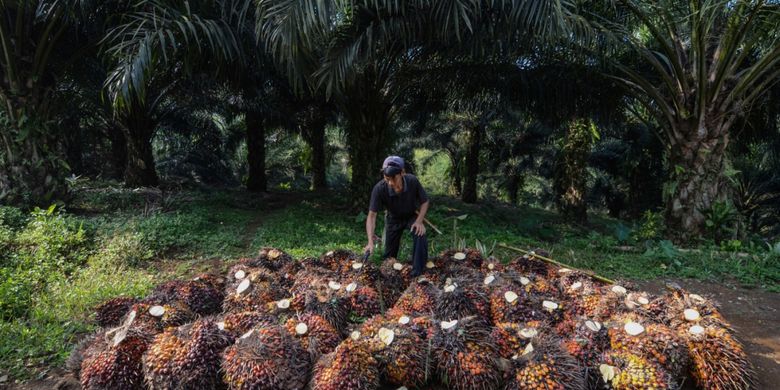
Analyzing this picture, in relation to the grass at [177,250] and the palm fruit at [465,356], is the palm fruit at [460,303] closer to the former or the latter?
the palm fruit at [465,356]

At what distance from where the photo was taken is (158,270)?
4.52 m

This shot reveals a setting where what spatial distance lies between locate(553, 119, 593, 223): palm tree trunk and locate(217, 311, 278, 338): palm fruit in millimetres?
7890

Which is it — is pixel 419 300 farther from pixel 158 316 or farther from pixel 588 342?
pixel 158 316

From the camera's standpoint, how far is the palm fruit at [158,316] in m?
2.46

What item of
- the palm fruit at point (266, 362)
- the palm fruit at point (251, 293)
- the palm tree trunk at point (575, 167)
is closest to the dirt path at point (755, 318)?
the palm fruit at point (266, 362)

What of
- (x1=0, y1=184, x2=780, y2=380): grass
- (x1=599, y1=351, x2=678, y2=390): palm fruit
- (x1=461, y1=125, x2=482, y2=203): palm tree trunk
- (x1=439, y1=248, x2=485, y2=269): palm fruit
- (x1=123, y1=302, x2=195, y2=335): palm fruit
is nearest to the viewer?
(x1=599, y1=351, x2=678, y2=390): palm fruit

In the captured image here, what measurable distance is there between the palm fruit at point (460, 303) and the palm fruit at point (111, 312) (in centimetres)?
207

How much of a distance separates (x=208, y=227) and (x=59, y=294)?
2.79 metres

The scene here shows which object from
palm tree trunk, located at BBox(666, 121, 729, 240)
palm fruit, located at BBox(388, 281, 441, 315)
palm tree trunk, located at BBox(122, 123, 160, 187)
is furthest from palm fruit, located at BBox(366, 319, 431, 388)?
palm tree trunk, located at BBox(122, 123, 160, 187)

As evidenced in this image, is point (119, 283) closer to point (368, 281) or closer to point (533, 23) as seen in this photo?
point (368, 281)

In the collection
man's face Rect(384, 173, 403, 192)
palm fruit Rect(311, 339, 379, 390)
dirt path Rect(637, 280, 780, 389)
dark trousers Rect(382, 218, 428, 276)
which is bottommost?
dirt path Rect(637, 280, 780, 389)

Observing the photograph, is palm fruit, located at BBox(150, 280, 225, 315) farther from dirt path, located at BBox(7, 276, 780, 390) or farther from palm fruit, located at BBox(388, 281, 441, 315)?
palm fruit, located at BBox(388, 281, 441, 315)

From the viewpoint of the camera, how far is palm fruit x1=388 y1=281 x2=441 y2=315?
8.77 ft

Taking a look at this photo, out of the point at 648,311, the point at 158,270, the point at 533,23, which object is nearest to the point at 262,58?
the point at 158,270
